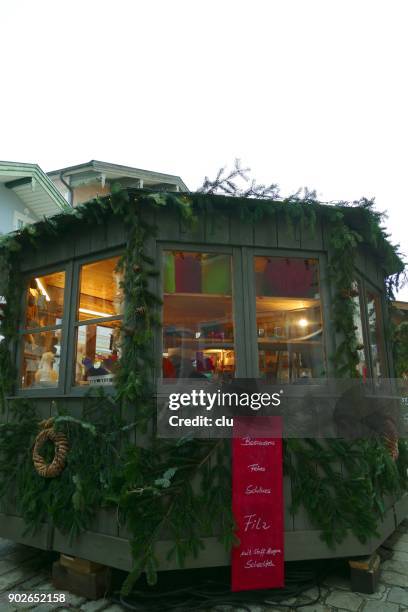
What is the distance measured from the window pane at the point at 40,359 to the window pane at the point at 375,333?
3.01 metres

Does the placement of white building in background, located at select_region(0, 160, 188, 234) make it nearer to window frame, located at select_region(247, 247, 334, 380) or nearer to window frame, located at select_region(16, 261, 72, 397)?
window frame, located at select_region(16, 261, 72, 397)

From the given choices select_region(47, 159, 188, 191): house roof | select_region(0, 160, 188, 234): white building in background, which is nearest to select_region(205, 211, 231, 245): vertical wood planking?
select_region(0, 160, 188, 234): white building in background

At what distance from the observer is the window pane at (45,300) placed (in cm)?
425

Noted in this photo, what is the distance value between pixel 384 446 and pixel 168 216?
2.62 meters

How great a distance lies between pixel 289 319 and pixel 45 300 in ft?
7.65

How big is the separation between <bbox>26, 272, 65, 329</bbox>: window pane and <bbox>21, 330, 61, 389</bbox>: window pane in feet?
0.42

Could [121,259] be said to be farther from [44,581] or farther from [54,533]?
[44,581]

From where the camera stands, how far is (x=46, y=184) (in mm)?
11703

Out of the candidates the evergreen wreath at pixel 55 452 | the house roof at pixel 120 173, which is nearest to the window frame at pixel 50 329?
the evergreen wreath at pixel 55 452

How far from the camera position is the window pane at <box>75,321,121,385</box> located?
12.2 ft

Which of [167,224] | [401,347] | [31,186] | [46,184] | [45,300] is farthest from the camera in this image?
[46,184]

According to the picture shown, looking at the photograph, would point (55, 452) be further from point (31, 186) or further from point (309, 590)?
point (31, 186)

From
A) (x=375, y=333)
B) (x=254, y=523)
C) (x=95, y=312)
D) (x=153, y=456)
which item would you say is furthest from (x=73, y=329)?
(x=375, y=333)

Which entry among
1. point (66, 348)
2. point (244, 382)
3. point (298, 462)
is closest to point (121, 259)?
point (66, 348)
